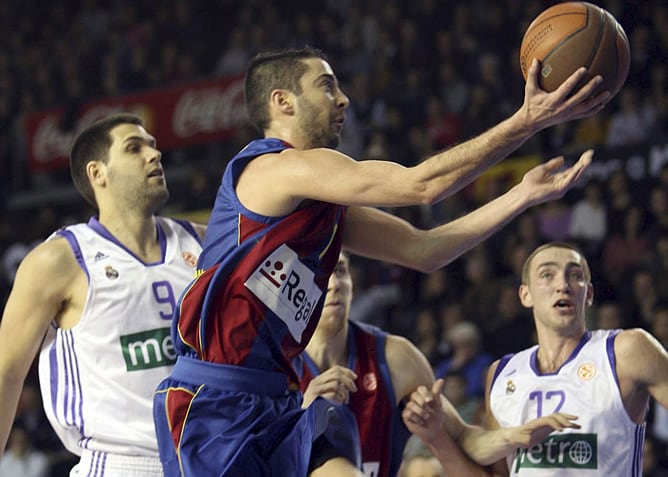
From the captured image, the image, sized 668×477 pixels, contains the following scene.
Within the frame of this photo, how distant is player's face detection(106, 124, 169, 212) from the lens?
193 inches

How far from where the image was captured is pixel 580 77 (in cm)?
354

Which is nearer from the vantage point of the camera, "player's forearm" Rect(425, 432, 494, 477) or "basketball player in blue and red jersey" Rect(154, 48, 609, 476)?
"basketball player in blue and red jersey" Rect(154, 48, 609, 476)

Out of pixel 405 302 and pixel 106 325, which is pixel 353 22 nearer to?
pixel 405 302

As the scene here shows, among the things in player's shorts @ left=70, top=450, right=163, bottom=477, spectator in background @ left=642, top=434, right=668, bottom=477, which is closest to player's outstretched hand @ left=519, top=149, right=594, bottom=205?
player's shorts @ left=70, top=450, right=163, bottom=477

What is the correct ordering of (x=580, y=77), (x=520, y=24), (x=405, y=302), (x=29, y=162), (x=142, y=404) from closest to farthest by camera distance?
(x=580, y=77)
(x=142, y=404)
(x=405, y=302)
(x=520, y=24)
(x=29, y=162)

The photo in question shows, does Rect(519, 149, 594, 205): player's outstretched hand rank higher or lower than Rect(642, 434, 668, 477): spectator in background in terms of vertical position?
lower

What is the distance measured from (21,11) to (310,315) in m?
14.4

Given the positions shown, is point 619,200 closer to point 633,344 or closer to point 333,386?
point 633,344

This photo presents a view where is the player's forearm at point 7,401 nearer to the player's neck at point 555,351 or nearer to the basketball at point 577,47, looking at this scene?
the player's neck at point 555,351

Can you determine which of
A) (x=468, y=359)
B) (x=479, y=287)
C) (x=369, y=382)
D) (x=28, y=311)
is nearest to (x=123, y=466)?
Answer: (x=28, y=311)

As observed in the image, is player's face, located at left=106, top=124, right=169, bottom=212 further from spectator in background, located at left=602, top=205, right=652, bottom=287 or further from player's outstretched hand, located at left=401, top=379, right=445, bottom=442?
spectator in background, located at left=602, top=205, right=652, bottom=287

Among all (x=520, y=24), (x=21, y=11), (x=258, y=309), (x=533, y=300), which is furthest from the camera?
(x=21, y=11)

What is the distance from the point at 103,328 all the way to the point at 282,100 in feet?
3.97

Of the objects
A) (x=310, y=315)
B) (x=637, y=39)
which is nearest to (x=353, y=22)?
(x=637, y=39)
